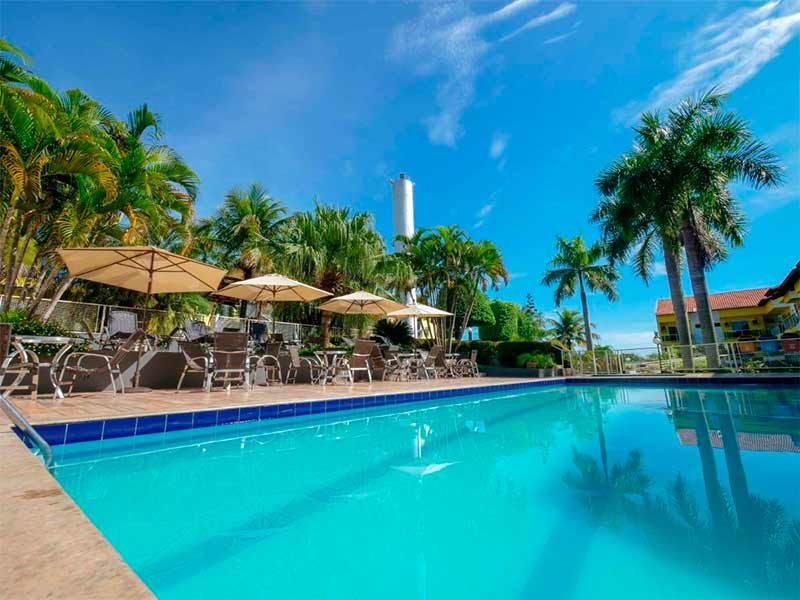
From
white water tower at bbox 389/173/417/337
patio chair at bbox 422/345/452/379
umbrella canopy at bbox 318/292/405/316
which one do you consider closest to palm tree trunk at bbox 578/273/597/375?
patio chair at bbox 422/345/452/379

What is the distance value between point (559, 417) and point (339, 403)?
377 centimetres

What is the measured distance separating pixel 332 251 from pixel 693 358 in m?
12.6

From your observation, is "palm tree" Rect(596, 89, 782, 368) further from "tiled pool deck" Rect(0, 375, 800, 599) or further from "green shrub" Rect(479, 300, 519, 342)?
"tiled pool deck" Rect(0, 375, 800, 599)

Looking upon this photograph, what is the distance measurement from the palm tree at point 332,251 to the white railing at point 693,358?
29.4ft

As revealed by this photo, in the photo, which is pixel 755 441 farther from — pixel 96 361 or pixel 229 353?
pixel 96 361

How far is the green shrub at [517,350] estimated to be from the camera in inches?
656

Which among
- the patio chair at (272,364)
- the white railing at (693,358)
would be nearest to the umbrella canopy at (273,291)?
the patio chair at (272,364)

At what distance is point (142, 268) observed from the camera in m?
6.61

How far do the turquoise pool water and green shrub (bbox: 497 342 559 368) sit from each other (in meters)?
11.7

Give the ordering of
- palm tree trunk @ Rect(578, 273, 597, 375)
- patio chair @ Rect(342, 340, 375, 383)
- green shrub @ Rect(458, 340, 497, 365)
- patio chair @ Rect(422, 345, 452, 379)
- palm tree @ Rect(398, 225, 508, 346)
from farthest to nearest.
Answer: palm tree trunk @ Rect(578, 273, 597, 375), green shrub @ Rect(458, 340, 497, 365), palm tree @ Rect(398, 225, 508, 346), patio chair @ Rect(422, 345, 452, 379), patio chair @ Rect(342, 340, 375, 383)

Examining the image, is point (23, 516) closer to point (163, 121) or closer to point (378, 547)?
point (378, 547)

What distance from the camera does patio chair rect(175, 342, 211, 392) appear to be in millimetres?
6516

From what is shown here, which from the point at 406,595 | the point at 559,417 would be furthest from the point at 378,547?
the point at 559,417

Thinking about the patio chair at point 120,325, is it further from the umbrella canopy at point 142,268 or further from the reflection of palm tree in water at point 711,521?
the reflection of palm tree in water at point 711,521
